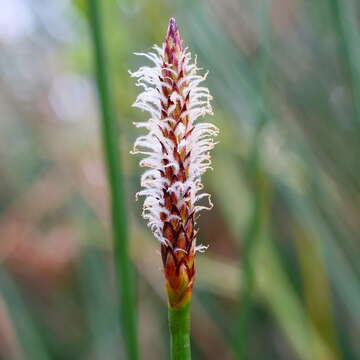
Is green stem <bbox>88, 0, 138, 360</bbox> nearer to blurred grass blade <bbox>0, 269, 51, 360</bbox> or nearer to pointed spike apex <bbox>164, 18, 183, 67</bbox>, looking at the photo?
pointed spike apex <bbox>164, 18, 183, 67</bbox>

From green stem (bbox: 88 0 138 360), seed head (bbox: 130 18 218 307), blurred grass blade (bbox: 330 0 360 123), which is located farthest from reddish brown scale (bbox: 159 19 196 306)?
blurred grass blade (bbox: 330 0 360 123)

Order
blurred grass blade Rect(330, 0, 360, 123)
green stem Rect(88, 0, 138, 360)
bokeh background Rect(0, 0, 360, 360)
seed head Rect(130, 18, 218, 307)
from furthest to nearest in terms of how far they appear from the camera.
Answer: bokeh background Rect(0, 0, 360, 360) < blurred grass blade Rect(330, 0, 360, 123) < green stem Rect(88, 0, 138, 360) < seed head Rect(130, 18, 218, 307)

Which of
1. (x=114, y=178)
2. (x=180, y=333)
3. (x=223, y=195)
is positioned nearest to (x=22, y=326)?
(x=223, y=195)

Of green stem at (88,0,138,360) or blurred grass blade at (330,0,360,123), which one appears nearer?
green stem at (88,0,138,360)

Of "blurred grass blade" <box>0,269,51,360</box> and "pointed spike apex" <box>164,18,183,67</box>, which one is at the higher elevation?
"pointed spike apex" <box>164,18,183,67</box>

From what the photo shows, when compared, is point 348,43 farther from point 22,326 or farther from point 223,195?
point 22,326

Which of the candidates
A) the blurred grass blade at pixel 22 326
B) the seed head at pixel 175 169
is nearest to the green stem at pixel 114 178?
the seed head at pixel 175 169

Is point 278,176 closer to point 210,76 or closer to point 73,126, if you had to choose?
point 210,76
